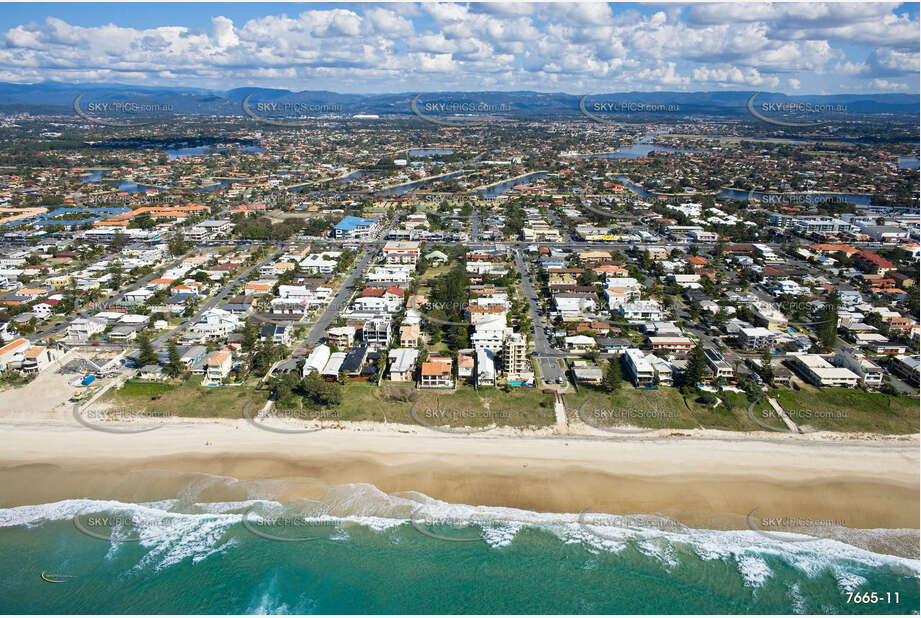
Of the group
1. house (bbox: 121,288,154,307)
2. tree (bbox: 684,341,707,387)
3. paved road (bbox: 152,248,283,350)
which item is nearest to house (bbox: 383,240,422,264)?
paved road (bbox: 152,248,283,350)

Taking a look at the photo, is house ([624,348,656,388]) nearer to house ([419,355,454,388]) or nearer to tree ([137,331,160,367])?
house ([419,355,454,388])

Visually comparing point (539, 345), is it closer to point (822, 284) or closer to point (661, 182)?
point (822, 284)

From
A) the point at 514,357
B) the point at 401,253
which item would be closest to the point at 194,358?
the point at 514,357

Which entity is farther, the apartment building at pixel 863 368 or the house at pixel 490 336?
the house at pixel 490 336

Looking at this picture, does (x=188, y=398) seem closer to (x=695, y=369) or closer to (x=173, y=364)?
(x=173, y=364)

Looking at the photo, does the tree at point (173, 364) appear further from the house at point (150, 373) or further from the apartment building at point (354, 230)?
the apartment building at point (354, 230)

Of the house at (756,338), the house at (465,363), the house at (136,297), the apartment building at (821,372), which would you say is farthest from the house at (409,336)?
the apartment building at (821,372)
